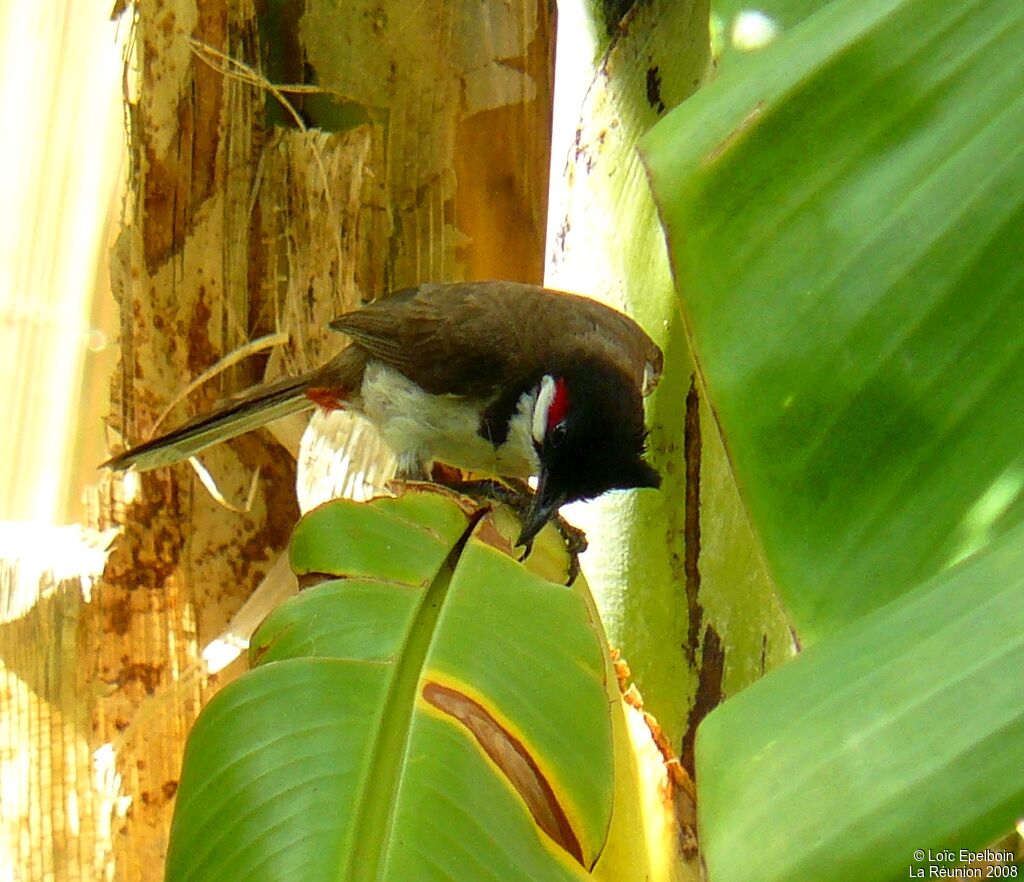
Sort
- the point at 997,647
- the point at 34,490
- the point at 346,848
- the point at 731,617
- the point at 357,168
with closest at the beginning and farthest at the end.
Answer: the point at 997,647 → the point at 346,848 → the point at 731,617 → the point at 357,168 → the point at 34,490

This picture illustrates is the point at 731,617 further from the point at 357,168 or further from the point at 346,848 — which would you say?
the point at 357,168

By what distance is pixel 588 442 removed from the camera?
1506 mm

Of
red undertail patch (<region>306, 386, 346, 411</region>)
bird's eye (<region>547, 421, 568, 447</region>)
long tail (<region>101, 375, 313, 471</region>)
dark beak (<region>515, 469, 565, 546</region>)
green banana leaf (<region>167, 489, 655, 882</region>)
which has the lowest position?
green banana leaf (<region>167, 489, 655, 882</region>)

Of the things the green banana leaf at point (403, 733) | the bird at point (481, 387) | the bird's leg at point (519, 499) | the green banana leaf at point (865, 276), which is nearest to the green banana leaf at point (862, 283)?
the green banana leaf at point (865, 276)

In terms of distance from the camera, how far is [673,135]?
0.62 metres

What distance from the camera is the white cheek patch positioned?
1667 mm

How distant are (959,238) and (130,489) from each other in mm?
1600

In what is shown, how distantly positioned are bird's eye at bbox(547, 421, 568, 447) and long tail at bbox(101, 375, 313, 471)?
54 centimetres

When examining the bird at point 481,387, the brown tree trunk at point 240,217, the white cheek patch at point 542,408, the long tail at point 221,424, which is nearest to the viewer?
the bird at point 481,387

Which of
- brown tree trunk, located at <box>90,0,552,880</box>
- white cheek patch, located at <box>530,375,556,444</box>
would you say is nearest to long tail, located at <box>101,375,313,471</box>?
brown tree trunk, located at <box>90,0,552,880</box>

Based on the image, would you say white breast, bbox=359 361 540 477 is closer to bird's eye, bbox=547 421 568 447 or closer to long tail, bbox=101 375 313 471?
long tail, bbox=101 375 313 471

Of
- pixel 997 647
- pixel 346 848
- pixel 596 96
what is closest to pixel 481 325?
pixel 596 96

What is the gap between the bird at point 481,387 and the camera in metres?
1.56

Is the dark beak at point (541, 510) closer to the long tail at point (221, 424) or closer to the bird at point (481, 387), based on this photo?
the bird at point (481, 387)
